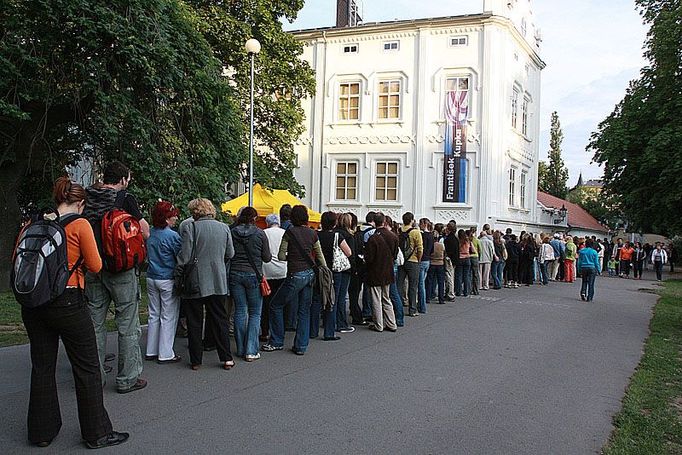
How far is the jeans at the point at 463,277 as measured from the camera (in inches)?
655

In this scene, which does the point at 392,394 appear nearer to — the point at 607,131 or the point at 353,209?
the point at 353,209

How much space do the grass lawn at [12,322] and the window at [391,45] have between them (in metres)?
21.3

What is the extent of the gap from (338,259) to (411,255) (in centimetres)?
295

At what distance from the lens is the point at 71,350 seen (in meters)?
4.78

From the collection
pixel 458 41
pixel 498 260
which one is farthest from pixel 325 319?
pixel 458 41

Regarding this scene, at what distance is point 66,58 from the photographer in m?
13.5

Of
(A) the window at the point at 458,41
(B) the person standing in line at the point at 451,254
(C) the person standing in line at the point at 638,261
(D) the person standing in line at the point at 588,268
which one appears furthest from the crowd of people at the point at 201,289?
(C) the person standing in line at the point at 638,261

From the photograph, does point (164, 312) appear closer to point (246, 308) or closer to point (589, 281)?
point (246, 308)

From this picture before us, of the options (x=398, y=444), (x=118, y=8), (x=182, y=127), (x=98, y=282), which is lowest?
(x=398, y=444)

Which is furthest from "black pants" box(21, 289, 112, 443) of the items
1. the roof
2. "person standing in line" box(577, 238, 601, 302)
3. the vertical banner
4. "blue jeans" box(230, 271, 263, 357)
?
the roof

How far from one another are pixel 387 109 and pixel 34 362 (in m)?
27.9

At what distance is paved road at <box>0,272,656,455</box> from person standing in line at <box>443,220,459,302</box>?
5.02m

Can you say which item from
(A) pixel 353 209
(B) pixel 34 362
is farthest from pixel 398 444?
(A) pixel 353 209

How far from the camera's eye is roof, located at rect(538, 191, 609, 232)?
174 feet
